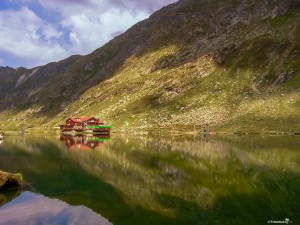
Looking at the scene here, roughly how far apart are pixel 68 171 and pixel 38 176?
611 cm

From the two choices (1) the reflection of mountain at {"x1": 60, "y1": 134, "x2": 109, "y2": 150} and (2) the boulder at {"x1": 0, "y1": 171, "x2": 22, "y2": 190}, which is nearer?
(2) the boulder at {"x1": 0, "y1": 171, "x2": 22, "y2": 190}

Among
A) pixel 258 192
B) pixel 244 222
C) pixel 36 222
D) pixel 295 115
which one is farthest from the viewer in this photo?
pixel 295 115

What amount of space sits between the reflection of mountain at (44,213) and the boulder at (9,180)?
139 inches

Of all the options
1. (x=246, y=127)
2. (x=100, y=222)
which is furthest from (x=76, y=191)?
(x=246, y=127)

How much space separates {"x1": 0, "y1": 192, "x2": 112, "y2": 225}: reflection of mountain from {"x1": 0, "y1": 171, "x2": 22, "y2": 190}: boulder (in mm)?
3538

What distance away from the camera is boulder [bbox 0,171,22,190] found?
4050 cm

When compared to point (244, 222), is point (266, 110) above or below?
above

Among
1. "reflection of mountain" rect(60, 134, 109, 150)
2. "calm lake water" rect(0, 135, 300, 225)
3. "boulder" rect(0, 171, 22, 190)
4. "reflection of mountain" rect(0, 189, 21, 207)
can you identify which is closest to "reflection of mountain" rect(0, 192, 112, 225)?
"calm lake water" rect(0, 135, 300, 225)

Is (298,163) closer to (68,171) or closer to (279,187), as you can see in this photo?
(279,187)

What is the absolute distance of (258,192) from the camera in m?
37.9

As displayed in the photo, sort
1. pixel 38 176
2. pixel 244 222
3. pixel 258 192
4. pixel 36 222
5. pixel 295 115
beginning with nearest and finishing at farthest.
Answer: pixel 244 222, pixel 36 222, pixel 258 192, pixel 38 176, pixel 295 115

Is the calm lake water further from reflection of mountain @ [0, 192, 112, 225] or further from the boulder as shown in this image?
the boulder

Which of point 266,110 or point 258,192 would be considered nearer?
point 258,192

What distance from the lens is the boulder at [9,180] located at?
1594 inches
